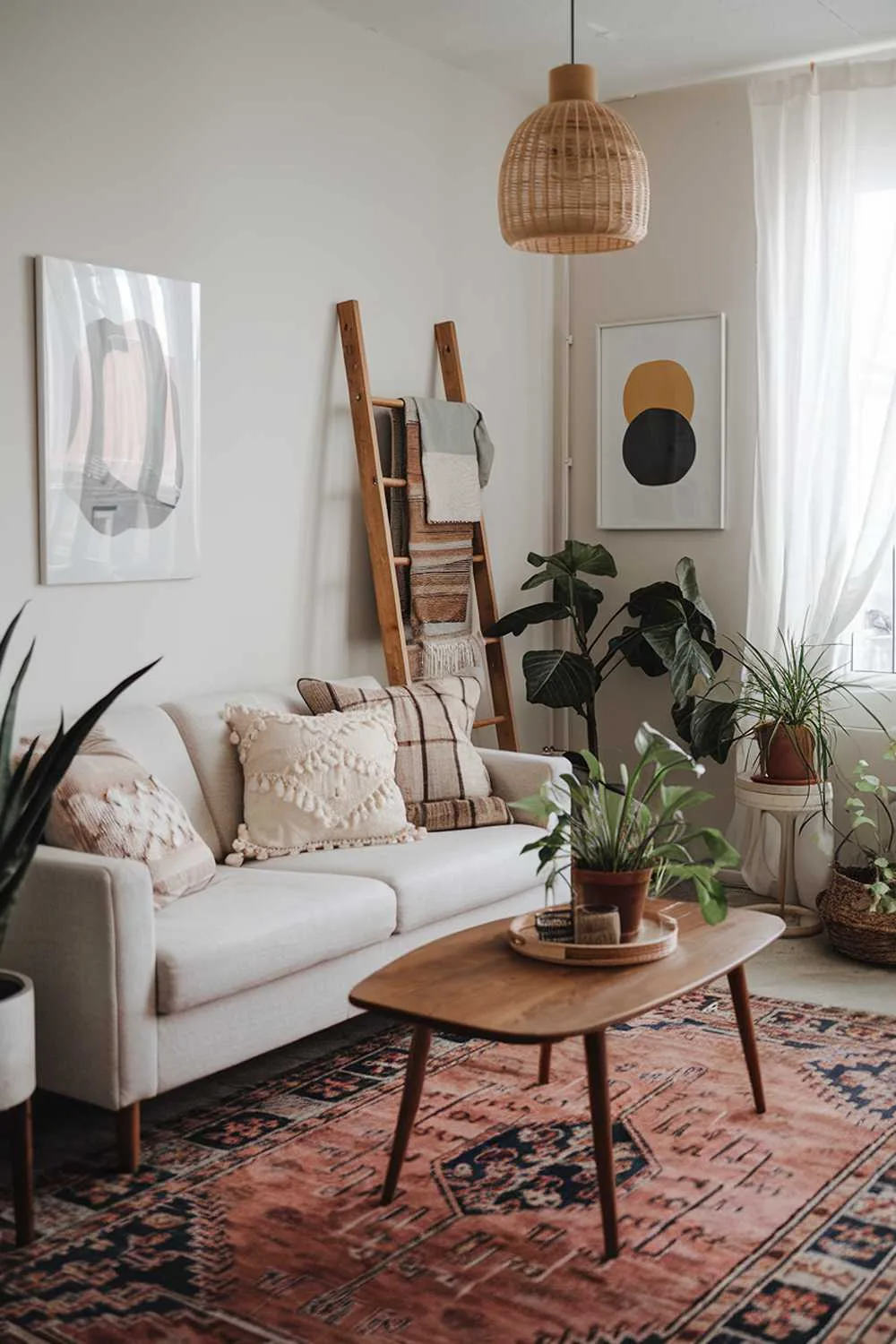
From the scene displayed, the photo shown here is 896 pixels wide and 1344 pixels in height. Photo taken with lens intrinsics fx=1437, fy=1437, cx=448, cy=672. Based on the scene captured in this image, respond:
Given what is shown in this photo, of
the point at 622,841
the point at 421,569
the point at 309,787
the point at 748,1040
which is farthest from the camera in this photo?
the point at 421,569

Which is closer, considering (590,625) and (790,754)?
(790,754)

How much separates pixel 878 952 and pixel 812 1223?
173cm

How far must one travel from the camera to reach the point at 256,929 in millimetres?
2959

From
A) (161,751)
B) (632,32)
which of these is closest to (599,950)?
(161,751)

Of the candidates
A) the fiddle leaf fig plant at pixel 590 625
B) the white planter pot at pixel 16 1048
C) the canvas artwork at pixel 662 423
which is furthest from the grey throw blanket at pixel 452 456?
the white planter pot at pixel 16 1048

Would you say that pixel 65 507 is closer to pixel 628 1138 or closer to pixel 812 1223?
pixel 628 1138

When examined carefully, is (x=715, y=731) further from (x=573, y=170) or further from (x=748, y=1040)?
(x=573, y=170)

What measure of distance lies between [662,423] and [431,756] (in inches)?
72.6

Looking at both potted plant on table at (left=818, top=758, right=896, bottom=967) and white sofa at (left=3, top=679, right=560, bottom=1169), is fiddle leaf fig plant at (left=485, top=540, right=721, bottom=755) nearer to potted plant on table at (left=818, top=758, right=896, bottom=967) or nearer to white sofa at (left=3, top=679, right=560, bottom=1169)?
potted plant on table at (left=818, top=758, right=896, bottom=967)

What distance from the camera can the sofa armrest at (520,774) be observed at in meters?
4.11

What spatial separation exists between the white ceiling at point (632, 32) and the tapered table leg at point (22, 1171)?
322cm

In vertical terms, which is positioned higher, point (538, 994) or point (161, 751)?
point (161, 751)

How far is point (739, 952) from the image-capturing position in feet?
9.05

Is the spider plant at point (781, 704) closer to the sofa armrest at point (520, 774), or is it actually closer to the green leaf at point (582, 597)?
the green leaf at point (582, 597)
